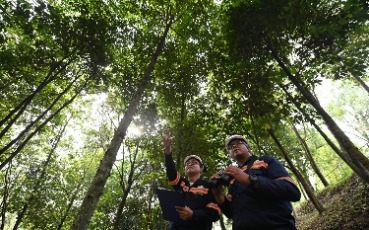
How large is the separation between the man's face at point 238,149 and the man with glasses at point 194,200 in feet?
3.24

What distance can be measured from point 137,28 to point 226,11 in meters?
4.00

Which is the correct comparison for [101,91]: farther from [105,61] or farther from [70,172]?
[70,172]

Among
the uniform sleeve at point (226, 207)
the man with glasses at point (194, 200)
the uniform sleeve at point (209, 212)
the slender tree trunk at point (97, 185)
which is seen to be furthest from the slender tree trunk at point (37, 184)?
the uniform sleeve at point (226, 207)

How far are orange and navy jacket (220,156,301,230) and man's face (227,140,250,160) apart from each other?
446 millimetres

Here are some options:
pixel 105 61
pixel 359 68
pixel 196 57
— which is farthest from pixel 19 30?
pixel 359 68

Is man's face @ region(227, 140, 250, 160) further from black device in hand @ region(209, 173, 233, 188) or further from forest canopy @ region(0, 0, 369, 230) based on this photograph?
forest canopy @ region(0, 0, 369, 230)

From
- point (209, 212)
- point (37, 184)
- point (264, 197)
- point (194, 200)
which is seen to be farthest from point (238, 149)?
point (37, 184)

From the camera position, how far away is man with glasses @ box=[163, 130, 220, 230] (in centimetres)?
354

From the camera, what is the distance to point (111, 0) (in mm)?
9234

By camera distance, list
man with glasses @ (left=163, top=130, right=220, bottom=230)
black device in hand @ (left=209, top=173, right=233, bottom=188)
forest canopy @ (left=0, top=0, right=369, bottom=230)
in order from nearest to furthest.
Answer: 1. black device in hand @ (left=209, top=173, right=233, bottom=188)
2. man with glasses @ (left=163, top=130, right=220, bottom=230)
3. forest canopy @ (left=0, top=0, right=369, bottom=230)

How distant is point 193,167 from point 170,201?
1336 mm

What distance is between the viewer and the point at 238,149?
340cm

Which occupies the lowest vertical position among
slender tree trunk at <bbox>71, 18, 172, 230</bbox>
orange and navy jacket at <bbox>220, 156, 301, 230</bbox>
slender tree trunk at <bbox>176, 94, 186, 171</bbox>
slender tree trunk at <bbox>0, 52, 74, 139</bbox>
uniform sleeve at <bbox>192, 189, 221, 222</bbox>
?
orange and navy jacket at <bbox>220, 156, 301, 230</bbox>

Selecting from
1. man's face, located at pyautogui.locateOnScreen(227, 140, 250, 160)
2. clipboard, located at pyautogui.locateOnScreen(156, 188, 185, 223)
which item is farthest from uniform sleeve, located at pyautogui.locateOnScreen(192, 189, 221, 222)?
man's face, located at pyautogui.locateOnScreen(227, 140, 250, 160)
